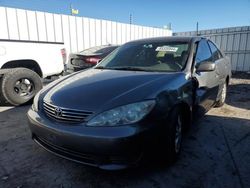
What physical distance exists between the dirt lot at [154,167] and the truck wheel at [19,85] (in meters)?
1.32

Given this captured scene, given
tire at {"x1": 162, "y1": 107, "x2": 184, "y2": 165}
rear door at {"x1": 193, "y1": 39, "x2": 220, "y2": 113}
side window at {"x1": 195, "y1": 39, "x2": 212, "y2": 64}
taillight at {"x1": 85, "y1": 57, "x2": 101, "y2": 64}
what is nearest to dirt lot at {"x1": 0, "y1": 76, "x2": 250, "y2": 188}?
tire at {"x1": 162, "y1": 107, "x2": 184, "y2": 165}

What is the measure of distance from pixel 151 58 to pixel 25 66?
348 centimetres

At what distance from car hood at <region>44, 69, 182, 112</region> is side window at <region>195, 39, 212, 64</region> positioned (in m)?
0.86

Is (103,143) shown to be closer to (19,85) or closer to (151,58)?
(151,58)

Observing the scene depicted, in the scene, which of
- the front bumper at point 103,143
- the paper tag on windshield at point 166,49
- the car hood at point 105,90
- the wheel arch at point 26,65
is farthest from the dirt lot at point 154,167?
the wheel arch at point 26,65

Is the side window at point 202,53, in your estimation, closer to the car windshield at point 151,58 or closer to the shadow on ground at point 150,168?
the car windshield at point 151,58

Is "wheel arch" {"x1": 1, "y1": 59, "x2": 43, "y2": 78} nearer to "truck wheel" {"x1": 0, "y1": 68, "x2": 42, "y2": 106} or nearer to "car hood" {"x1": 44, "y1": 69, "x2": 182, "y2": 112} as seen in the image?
"truck wheel" {"x1": 0, "y1": 68, "x2": 42, "y2": 106}

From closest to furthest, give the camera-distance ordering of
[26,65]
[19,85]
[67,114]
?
1. [67,114]
2. [19,85]
3. [26,65]

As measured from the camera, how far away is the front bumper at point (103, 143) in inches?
77.7

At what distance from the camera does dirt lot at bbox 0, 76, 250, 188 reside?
7.57 feet

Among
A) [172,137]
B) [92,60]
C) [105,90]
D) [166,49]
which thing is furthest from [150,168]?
[92,60]

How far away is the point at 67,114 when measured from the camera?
7.19 feet

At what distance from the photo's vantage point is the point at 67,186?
2258 mm

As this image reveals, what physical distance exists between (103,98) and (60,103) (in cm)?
46
